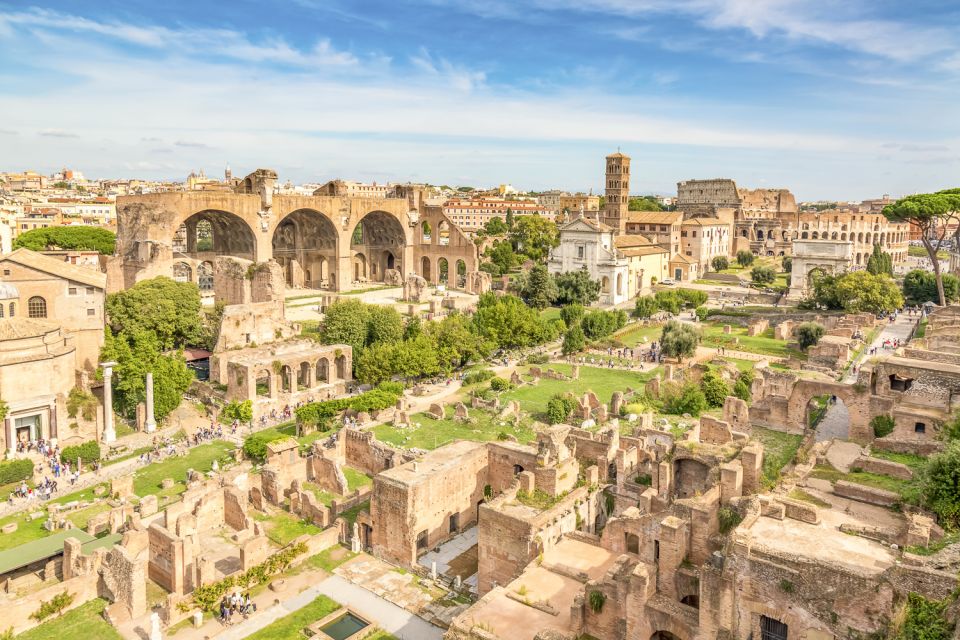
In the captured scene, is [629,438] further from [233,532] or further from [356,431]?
[233,532]

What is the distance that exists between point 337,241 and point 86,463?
1513 inches

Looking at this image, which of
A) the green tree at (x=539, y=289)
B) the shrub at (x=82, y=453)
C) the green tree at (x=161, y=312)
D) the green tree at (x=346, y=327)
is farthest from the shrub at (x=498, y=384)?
the green tree at (x=539, y=289)

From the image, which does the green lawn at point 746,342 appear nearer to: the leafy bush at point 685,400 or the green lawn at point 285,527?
the leafy bush at point 685,400

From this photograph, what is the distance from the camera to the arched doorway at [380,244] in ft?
230

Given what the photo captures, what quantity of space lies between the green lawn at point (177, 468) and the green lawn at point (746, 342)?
101ft

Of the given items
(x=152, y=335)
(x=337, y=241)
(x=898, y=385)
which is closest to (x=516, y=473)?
(x=898, y=385)

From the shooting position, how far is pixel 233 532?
71.6ft

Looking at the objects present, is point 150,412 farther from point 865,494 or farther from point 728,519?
point 865,494

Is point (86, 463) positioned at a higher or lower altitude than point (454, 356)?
lower

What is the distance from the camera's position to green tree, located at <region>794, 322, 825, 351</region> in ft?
145

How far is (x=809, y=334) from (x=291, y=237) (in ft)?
148

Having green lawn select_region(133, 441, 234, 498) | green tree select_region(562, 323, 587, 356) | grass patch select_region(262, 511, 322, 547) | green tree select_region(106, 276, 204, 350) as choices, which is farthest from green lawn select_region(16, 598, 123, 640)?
green tree select_region(562, 323, 587, 356)

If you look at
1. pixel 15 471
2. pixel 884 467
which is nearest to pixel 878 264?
pixel 884 467

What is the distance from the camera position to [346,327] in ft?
132
